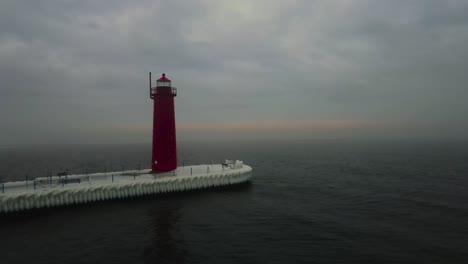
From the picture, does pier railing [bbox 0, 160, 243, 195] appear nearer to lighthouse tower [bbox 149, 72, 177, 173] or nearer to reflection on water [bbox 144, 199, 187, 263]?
lighthouse tower [bbox 149, 72, 177, 173]

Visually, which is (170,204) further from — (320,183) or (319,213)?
(320,183)

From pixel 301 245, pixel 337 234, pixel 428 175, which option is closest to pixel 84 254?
pixel 301 245

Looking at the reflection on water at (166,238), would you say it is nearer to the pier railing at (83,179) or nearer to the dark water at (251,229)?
the dark water at (251,229)

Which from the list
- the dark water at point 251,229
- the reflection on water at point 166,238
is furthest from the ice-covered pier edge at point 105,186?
the reflection on water at point 166,238

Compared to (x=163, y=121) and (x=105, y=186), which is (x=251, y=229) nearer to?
(x=105, y=186)

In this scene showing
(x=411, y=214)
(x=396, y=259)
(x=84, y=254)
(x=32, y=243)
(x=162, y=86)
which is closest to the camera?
(x=396, y=259)
